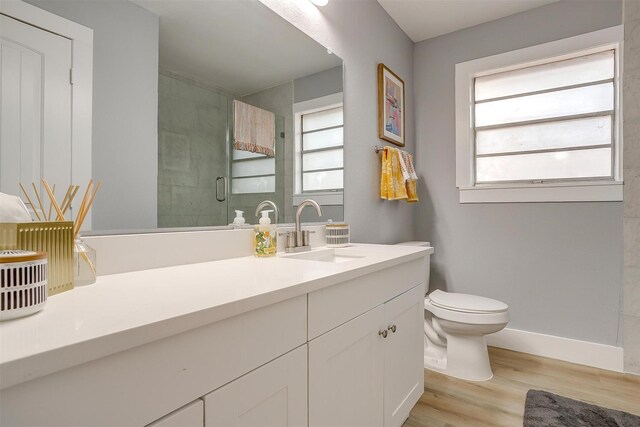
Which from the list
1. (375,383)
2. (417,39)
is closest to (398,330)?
(375,383)

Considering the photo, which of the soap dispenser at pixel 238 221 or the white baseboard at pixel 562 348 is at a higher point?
the soap dispenser at pixel 238 221

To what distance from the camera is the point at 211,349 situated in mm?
608

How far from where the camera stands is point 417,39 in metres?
2.81

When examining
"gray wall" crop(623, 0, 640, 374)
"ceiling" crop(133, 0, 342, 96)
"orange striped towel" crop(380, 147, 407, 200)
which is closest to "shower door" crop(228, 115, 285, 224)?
"ceiling" crop(133, 0, 342, 96)

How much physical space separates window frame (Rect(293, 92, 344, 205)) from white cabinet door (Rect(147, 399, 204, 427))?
3.69 feet

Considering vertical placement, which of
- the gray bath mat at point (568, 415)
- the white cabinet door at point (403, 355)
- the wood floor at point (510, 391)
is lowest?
the wood floor at point (510, 391)

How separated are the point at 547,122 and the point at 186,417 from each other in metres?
2.80

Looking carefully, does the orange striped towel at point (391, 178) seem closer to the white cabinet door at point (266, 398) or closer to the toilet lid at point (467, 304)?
the toilet lid at point (467, 304)

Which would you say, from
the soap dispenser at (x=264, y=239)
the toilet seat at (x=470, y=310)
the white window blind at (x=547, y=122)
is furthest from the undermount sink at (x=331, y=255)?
the white window blind at (x=547, y=122)

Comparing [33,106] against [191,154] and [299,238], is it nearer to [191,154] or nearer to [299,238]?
[191,154]

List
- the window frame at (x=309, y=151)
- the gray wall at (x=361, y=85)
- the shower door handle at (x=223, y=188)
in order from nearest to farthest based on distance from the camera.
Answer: the shower door handle at (x=223, y=188)
the window frame at (x=309, y=151)
the gray wall at (x=361, y=85)

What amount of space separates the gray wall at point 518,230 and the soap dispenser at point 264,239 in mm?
1847

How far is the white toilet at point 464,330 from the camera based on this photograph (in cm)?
186

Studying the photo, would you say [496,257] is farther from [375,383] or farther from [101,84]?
[101,84]
